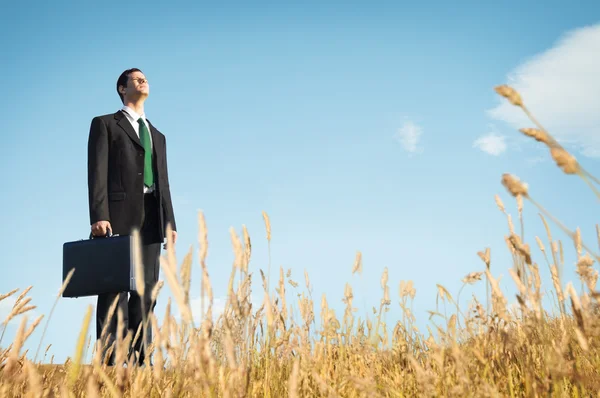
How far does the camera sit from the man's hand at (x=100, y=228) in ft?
12.9

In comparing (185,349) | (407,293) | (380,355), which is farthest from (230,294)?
(380,355)

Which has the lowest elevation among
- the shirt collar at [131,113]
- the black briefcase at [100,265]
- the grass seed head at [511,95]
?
the grass seed head at [511,95]

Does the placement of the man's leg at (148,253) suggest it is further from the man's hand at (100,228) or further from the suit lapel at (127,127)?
the suit lapel at (127,127)

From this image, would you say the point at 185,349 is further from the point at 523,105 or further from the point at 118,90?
the point at 118,90

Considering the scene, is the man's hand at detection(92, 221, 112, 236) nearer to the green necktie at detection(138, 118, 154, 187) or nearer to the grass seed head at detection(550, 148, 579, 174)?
the green necktie at detection(138, 118, 154, 187)

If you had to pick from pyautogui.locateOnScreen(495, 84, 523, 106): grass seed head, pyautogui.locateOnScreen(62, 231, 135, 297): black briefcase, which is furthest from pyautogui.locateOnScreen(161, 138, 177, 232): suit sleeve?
pyautogui.locateOnScreen(495, 84, 523, 106): grass seed head

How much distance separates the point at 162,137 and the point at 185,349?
10.6 ft

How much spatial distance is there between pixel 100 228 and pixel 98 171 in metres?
0.49

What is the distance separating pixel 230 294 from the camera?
1187mm

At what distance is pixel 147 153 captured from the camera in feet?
14.6

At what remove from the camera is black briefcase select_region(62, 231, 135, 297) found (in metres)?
3.61

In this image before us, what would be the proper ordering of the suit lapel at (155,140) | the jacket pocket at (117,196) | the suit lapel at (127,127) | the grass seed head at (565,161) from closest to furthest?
the grass seed head at (565,161), the jacket pocket at (117,196), the suit lapel at (127,127), the suit lapel at (155,140)

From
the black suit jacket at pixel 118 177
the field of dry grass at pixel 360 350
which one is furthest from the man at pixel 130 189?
the field of dry grass at pixel 360 350

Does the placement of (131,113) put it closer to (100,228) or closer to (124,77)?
(124,77)
